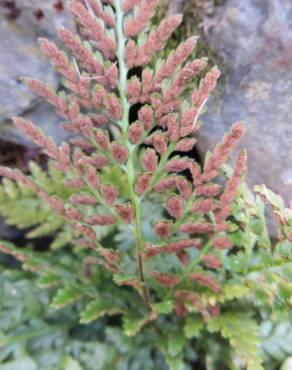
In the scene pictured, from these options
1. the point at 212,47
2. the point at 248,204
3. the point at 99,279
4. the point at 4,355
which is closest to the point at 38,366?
the point at 4,355

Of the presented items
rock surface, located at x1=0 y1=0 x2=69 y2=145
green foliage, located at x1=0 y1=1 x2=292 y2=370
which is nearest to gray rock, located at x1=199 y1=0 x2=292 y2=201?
green foliage, located at x1=0 y1=1 x2=292 y2=370

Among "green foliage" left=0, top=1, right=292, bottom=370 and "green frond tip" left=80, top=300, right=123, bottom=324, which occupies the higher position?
"green foliage" left=0, top=1, right=292, bottom=370

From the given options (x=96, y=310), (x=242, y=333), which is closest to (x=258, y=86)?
(x=242, y=333)

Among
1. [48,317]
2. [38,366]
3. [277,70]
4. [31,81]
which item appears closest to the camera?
[31,81]

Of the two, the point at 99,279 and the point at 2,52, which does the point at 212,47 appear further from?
the point at 99,279

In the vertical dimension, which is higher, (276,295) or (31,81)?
(31,81)

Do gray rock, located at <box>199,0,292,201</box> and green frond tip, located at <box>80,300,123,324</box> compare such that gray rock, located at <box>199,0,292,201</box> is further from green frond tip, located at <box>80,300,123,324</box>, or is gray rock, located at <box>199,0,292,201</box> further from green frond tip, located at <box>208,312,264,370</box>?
green frond tip, located at <box>80,300,123,324</box>

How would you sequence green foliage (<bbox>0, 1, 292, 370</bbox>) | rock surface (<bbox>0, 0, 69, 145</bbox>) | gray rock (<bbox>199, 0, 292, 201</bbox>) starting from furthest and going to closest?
rock surface (<bbox>0, 0, 69, 145</bbox>) → gray rock (<bbox>199, 0, 292, 201</bbox>) → green foliage (<bbox>0, 1, 292, 370</bbox>)
